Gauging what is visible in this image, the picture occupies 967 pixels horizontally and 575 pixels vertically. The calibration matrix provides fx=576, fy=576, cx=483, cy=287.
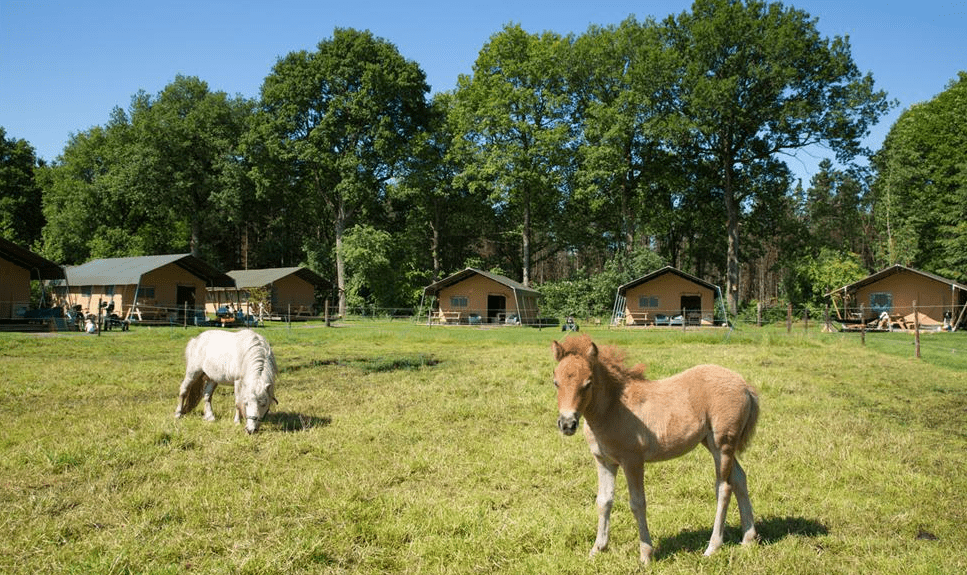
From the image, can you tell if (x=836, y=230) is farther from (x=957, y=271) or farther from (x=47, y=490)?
(x=47, y=490)

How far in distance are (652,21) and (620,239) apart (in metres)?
17.2

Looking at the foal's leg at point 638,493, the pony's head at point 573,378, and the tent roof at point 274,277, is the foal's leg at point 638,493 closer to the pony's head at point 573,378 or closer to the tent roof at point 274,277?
the pony's head at point 573,378

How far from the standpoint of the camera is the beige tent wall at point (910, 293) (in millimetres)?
34750

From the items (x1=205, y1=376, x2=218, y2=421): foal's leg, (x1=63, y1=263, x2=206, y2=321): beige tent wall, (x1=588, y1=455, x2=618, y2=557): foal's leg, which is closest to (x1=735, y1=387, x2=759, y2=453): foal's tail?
(x1=588, y1=455, x2=618, y2=557): foal's leg

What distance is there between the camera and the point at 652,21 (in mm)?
45281

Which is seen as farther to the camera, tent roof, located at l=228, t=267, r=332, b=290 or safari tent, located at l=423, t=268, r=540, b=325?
tent roof, located at l=228, t=267, r=332, b=290

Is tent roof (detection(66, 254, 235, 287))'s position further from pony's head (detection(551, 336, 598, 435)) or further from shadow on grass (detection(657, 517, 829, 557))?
shadow on grass (detection(657, 517, 829, 557))

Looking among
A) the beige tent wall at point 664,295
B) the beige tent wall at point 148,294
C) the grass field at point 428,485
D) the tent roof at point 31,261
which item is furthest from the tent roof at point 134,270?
the beige tent wall at point 664,295

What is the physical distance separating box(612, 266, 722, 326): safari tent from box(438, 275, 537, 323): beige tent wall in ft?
22.5

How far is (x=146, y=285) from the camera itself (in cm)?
3512

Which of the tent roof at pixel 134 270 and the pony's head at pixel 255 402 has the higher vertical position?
the tent roof at pixel 134 270

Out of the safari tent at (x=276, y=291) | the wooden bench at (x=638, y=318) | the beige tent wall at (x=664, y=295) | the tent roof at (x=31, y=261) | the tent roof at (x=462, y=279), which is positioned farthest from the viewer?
the safari tent at (x=276, y=291)

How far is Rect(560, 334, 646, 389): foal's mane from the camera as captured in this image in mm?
4215

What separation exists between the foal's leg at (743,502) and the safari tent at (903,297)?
3388cm
